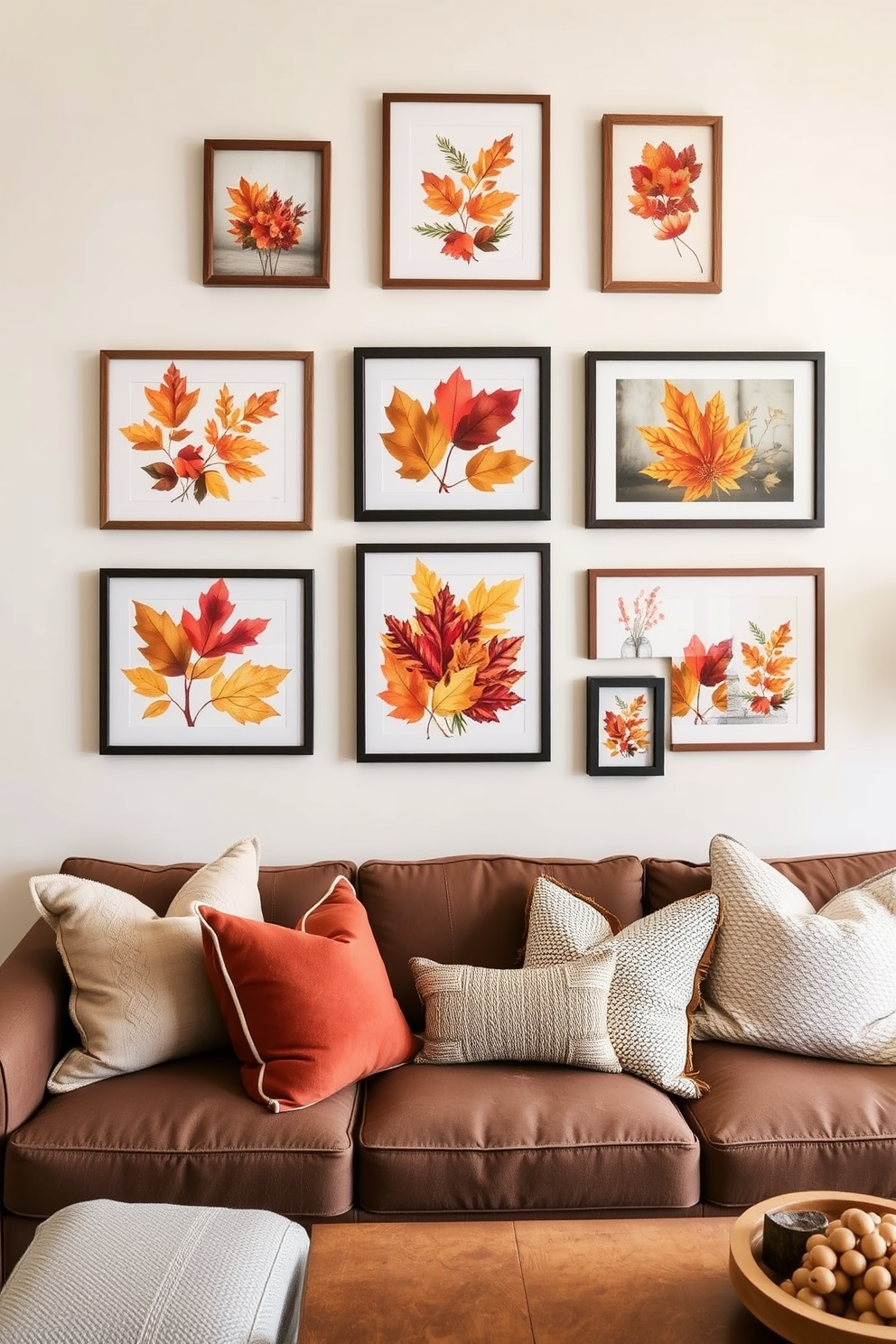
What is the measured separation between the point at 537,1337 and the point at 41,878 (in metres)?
1.32

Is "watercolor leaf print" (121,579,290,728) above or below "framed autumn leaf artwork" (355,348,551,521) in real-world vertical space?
below

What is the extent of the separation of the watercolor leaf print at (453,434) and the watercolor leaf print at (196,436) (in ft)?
1.09

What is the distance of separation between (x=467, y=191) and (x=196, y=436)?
3.04 ft

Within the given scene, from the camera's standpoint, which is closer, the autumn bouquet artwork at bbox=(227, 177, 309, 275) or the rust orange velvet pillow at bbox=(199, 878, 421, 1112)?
the rust orange velvet pillow at bbox=(199, 878, 421, 1112)

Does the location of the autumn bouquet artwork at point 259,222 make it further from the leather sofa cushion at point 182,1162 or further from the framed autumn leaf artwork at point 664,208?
the leather sofa cushion at point 182,1162

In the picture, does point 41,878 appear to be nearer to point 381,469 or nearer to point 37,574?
point 37,574

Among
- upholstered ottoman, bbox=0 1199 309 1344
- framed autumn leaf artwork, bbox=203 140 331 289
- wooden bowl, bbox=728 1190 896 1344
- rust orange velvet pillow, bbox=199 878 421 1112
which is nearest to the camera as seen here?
wooden bowl, bbox=728 1190 896 1344

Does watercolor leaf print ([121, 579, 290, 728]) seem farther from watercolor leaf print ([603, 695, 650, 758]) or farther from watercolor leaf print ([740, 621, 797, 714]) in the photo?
watercolor leaf print ([740, 621, 797, 714])

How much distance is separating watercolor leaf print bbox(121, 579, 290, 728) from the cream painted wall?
12cm

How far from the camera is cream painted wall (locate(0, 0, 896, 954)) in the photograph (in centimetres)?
254

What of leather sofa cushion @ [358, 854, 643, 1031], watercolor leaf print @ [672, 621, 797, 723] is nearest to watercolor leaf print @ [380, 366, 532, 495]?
watercolor leaf print @ [672, 621, 797, 723]

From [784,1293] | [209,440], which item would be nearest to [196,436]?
[209,440]

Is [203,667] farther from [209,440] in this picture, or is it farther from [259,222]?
[259,222]

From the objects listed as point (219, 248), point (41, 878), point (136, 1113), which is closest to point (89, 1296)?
point (136, 1113)
